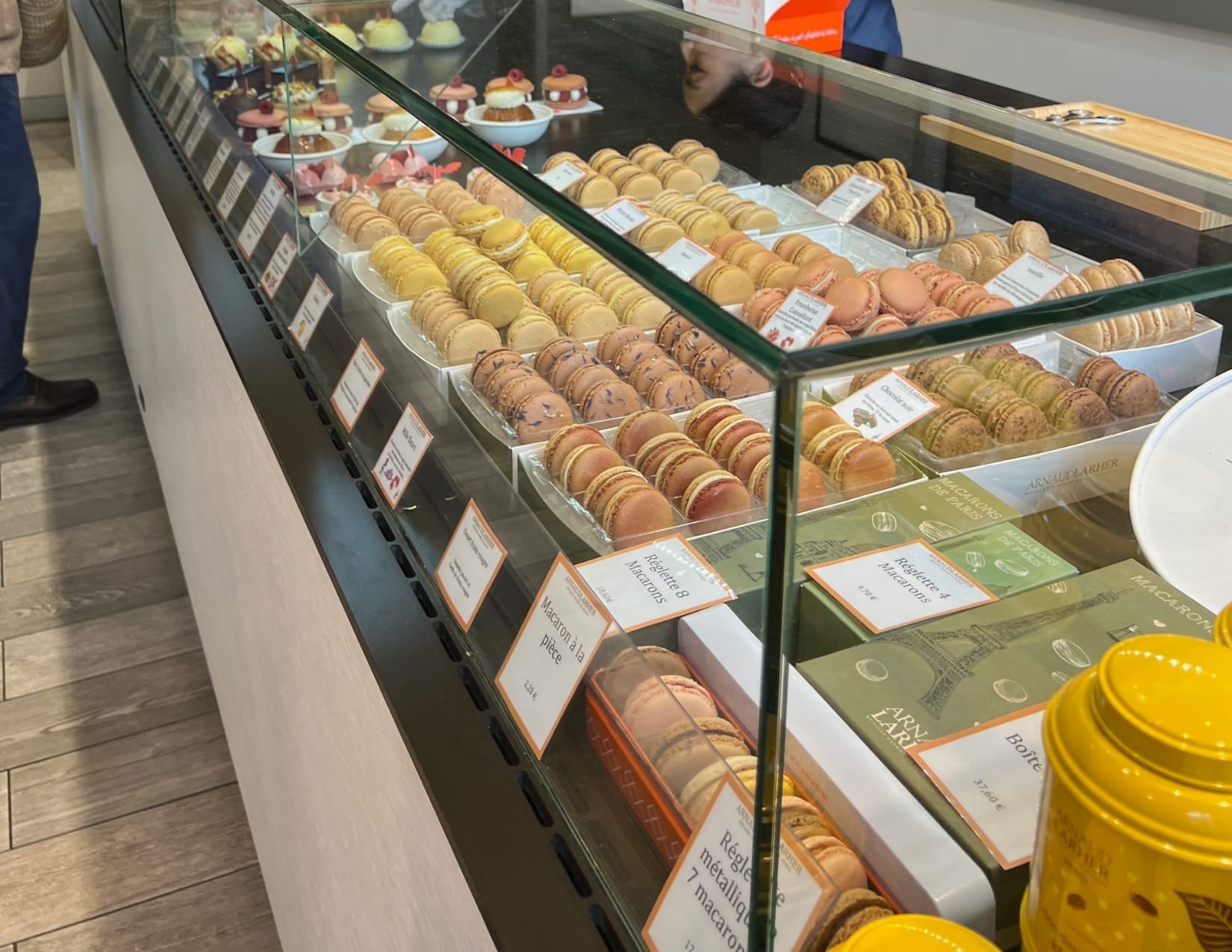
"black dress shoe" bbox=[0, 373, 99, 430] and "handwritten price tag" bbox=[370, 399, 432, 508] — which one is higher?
"handwritten price tag" bbox=[370, 399, 432, 508]

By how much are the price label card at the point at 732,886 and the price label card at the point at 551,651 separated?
0.13 meters

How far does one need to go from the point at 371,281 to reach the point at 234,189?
54cm

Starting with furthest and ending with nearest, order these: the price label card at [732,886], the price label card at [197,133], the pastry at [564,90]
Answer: the price label card at [197,133]
the pastry at [564,90]
the price label card at [732,886]

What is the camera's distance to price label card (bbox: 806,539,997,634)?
68 cm

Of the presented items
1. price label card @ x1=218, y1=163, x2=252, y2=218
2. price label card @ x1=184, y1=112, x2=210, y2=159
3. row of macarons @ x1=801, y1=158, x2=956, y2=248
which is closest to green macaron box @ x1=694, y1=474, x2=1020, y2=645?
row of macarons @ x1=801, y1=158, x2=956, y2=248

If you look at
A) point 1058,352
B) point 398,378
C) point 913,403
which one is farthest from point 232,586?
point 1058,352

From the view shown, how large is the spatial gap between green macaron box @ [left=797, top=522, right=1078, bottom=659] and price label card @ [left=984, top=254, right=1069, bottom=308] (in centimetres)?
16

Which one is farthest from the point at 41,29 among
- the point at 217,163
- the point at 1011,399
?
the point at 1011,399

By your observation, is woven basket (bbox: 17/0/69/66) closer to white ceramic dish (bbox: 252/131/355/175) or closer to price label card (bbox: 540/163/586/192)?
white ceramic dish (bbox: 252/131/355/175)

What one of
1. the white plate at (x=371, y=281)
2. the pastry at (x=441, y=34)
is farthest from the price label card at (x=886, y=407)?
the pastry at (x=441, y=34)

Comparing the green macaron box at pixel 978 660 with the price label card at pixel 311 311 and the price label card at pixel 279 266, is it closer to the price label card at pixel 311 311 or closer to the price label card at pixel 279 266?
the price label card at pixel 311 311

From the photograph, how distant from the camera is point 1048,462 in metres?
0.85

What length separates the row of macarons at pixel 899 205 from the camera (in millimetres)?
1052

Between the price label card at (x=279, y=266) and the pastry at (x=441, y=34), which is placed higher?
the pastry at (x=441, y=34)
